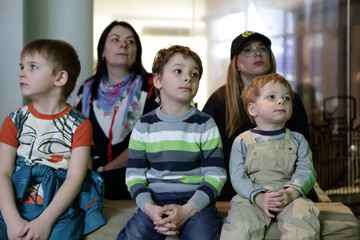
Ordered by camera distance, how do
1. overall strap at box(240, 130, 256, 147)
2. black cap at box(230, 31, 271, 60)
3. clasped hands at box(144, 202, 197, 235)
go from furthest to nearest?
1. black cap at box(230, 31, 271, 60)
2. overall strap at box(240, 130, 256, 147)
3. clasped hands at box(144, 202, 197, 235)

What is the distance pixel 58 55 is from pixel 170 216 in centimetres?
90

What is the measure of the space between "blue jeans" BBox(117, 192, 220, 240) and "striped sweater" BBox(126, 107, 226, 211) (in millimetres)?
43

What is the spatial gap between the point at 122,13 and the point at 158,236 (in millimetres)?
4526

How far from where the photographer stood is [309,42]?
20.5 ft

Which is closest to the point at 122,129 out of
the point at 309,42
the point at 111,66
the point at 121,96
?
the point at 121,96

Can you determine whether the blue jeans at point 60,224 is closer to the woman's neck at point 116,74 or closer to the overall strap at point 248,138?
the overall strap at point 248,138

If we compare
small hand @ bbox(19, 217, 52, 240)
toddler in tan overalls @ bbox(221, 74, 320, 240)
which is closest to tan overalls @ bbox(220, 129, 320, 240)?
toddler in tan overalls @ bbox(221, 74, 320, 240)

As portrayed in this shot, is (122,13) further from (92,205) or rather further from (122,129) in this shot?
(92,205)

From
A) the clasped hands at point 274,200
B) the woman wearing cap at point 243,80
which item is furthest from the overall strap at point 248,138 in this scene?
the woman wearing cap at point 243,80

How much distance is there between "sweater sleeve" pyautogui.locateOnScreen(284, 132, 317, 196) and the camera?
1.99 m

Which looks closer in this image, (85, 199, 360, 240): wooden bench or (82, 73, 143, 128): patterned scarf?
(85, 199, 360, 240): wooden bench

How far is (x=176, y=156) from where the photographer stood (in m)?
2.01

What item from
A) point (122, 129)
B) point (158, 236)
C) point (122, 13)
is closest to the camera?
point (158, 236)

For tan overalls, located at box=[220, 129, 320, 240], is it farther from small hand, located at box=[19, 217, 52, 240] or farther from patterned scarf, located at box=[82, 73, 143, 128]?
patterned scarf, located at box=[82, 73, 143, 128]
